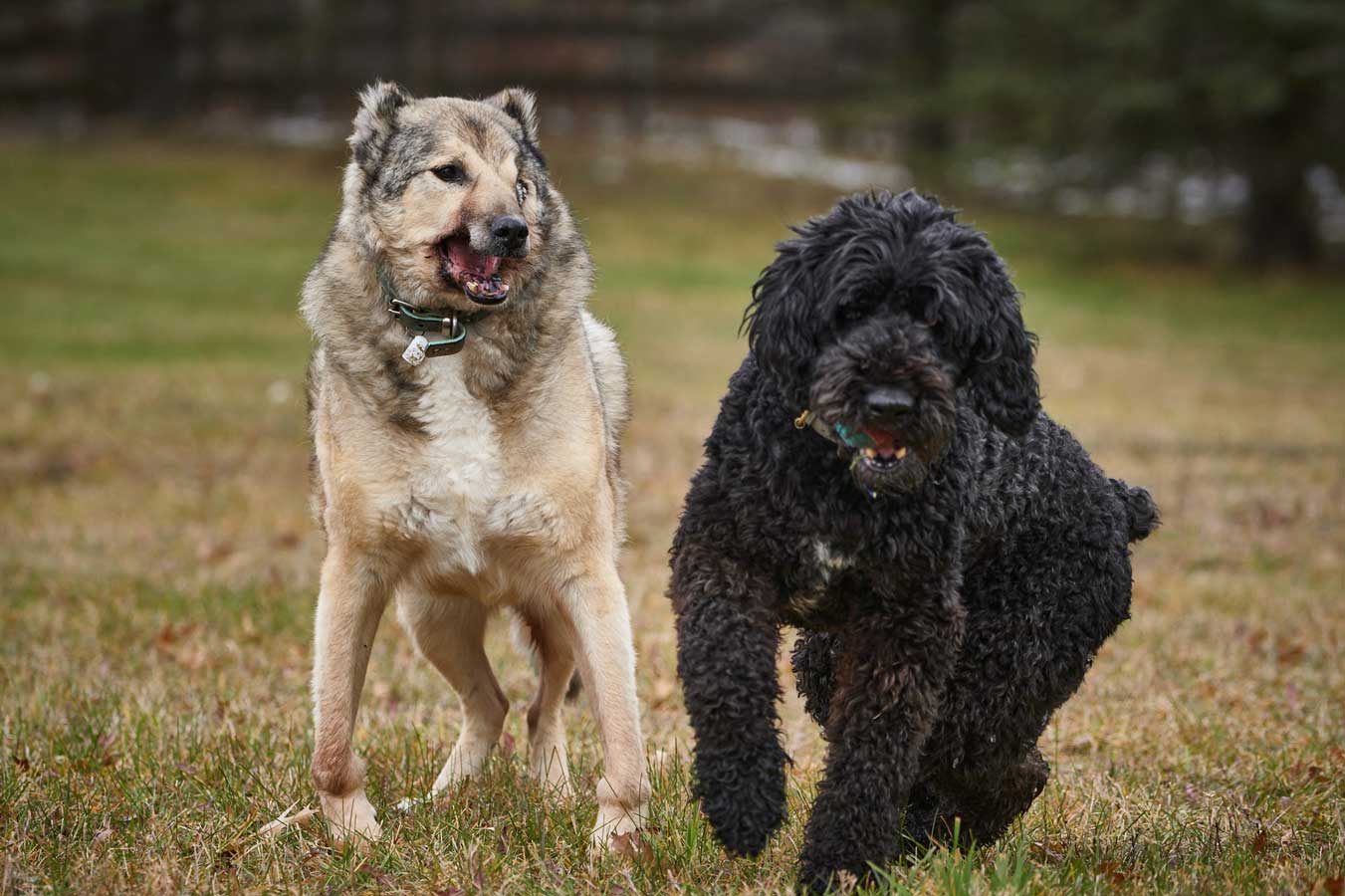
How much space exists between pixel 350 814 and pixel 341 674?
407 mm

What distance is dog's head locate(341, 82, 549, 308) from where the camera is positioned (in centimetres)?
426

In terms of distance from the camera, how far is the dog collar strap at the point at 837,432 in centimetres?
352

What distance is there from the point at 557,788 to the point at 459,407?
3.89 ft

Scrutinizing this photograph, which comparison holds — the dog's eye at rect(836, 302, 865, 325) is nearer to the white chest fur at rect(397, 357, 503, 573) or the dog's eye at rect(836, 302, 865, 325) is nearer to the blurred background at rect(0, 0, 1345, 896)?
the white chest fur at rect(397, 357, 503, 573)

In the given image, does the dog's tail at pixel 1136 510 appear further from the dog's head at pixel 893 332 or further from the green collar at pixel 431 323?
the green collar at pixel 431 323

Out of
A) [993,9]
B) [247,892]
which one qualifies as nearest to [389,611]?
[247,892]

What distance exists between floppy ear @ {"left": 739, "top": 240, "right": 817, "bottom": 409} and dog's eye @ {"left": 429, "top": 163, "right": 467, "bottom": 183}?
108cm

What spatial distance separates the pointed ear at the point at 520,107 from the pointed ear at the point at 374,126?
0.36m

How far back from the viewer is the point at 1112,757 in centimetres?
513

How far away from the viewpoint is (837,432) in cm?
356

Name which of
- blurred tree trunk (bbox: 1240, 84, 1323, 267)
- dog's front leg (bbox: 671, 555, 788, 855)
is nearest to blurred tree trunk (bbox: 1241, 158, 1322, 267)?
blurred tree trunk (bbox: 1240, 84, 1323, 267)

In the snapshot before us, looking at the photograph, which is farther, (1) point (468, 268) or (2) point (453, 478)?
(1) point (468, 268)

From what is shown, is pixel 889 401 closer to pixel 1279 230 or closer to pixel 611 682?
pixel 611 682

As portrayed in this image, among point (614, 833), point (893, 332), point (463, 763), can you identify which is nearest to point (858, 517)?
point (893, 332)
